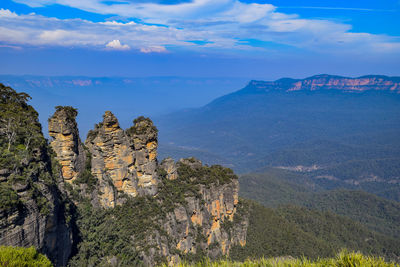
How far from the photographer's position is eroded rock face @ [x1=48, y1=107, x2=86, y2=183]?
30.7 m

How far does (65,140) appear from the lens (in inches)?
1231

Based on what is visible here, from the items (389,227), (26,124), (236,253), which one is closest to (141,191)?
(26,124)

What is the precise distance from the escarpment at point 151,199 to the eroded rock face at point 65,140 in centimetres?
57

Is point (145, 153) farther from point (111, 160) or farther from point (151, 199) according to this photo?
point (151, 199)

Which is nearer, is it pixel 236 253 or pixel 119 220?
pixel 119 220

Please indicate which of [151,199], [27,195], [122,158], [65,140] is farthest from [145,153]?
[27,195]

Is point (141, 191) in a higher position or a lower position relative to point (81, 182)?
lower

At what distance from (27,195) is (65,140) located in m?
14.4

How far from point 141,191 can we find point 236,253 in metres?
20.9

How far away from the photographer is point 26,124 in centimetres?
2644

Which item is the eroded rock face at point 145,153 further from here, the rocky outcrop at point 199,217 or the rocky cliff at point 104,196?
the rocky outcrop at point 199,217

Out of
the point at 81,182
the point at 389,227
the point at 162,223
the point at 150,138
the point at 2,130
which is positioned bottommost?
the point at 389,227

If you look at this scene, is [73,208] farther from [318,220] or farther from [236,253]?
[318,220]

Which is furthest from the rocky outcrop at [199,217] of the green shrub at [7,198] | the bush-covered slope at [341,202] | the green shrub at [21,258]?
the bush-covered slope at [341,202]
